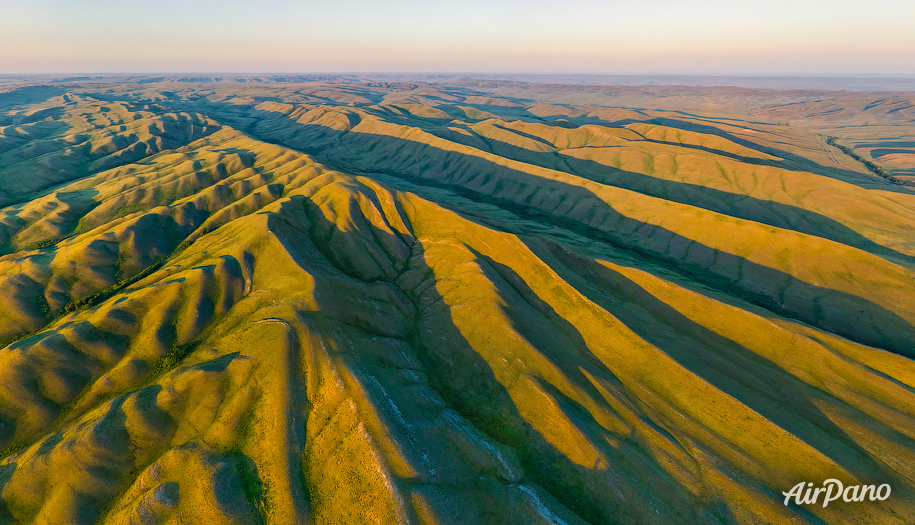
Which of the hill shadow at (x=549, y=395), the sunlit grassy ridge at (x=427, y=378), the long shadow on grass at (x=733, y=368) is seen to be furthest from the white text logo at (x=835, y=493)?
the hill shadow at (x=549, y=395)

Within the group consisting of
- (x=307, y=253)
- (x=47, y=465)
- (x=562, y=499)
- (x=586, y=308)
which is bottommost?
(x=562, y=499)

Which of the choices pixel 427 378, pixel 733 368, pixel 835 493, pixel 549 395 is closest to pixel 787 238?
pixel 733 368

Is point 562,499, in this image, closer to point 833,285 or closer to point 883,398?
point 883,398

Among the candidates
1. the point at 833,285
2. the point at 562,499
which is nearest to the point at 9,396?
the point at 562,499

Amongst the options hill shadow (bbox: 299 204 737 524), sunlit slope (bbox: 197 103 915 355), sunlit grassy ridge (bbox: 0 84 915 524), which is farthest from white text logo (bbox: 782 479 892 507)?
sunlit slope (bbox: 197 103 915 355)

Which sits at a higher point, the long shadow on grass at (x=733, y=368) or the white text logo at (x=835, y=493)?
the long shadow on grass at (x=733, y=368)

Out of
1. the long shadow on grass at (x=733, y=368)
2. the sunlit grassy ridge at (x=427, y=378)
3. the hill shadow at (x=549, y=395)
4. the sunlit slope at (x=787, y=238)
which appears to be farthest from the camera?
the sunlit slope at (x=787, y=238)

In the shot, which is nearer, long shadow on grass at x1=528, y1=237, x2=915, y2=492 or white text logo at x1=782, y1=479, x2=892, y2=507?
white text logo at x1=782, y1=479, x2=892, y2=507

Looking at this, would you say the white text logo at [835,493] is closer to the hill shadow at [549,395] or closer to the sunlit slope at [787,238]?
the hill shadow at [549,395]

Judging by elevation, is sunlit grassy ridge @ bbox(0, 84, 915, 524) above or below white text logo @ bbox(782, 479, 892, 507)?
above

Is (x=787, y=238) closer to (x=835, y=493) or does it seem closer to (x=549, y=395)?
(x=835, y=493)

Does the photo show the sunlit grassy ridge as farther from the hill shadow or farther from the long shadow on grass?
the long shadow on grass
